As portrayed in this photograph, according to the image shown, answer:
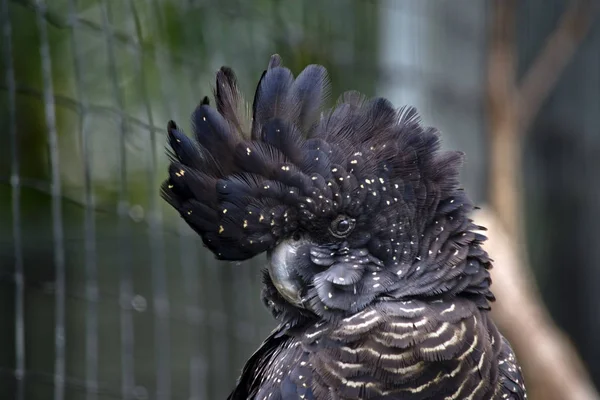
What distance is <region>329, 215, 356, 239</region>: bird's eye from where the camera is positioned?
2.64 m

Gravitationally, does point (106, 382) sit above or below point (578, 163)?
below

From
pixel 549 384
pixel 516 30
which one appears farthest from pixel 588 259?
pixel 549 384

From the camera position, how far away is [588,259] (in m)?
7.26

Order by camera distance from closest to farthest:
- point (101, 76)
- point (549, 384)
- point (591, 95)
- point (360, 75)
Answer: point (549, 384) < point (101, 76) < point (360, 75) < point (591, 95)

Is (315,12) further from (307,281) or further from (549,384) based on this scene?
(307,281)

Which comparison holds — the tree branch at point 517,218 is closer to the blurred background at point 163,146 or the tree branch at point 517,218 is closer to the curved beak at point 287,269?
the blurred background at point 163,146

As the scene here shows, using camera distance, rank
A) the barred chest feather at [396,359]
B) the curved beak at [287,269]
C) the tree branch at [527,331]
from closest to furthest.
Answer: the barred chest feather at [396,359], the curved beak at [287,269], the tree branch at [527,331]

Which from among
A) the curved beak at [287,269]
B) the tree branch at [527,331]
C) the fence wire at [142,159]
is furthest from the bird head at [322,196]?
the tree branch at [527,331]

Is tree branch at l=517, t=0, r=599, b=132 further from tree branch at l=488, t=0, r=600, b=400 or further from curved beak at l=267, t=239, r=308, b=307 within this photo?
curved beak at l=267, t=239, r=308, b=307

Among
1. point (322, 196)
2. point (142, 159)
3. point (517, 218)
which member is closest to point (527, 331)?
point (517, 218)

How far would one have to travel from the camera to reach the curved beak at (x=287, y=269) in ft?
8.63

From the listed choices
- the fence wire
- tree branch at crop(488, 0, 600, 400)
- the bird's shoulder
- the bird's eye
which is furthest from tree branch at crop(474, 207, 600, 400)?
the bird's eye

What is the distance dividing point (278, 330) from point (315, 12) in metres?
3.22

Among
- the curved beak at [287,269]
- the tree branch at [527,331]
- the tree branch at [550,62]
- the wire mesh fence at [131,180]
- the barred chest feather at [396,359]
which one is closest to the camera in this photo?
the barred chest feather at [396,359]
